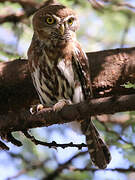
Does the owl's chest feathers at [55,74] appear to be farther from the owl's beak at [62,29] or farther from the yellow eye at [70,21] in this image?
the yellow eye at [70,21]

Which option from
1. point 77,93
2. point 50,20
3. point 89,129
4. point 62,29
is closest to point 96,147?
point 89,129

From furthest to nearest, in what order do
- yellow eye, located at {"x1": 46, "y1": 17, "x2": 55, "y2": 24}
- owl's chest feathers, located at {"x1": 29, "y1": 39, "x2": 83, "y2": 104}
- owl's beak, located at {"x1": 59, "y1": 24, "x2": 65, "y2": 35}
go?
yellow eye, located at {"x1": 46, "y1": 17, "x2": 55, "y2": 24}
owl's beak, located at {"x1": 59, "y1": 24, "x2": 65, "y2": 35}
owl's chest feathers, located at {"x1": 29, "y1": 39, "x2": 83, "y2": 104}

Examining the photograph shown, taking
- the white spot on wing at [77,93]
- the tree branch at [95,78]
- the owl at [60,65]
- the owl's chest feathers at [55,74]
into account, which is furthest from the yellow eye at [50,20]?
the white spot on wing at [77,93]

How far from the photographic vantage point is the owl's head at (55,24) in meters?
4.27

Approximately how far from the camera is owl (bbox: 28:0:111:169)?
4.10m

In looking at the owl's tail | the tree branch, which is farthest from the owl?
the tree branch

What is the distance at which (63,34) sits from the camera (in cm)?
425

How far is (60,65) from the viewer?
4062 millimetres

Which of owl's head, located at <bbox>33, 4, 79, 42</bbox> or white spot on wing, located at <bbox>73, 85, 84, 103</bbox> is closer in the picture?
white spot on wing, located at <bbox>73, 85, 84, 103</bbox>

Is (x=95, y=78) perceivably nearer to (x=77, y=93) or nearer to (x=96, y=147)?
(x=77, y=93)

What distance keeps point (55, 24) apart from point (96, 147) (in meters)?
1.31

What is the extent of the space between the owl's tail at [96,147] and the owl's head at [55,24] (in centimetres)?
90

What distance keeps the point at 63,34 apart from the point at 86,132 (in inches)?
41.7

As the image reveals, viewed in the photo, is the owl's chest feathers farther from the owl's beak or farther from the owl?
the owl's beak
